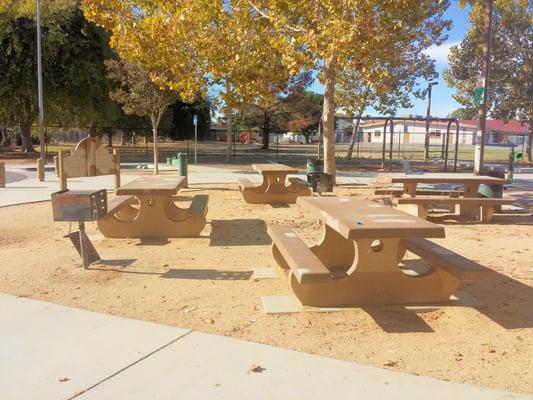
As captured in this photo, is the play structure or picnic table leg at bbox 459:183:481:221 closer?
the play structure

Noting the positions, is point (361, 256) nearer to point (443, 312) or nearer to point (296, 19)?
point (443, 312)

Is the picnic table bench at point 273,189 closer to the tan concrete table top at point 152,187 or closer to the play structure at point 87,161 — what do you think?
the play structure at point 87,161

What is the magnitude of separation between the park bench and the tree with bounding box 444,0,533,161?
75.3 feet

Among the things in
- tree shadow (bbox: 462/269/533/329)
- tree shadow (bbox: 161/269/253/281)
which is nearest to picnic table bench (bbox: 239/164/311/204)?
tree shadow (bbox: 161/269/253/281)

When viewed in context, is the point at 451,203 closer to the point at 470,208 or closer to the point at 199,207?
the point at 470,208

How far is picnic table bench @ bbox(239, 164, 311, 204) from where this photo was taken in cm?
1117

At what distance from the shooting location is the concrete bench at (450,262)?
4121 mm

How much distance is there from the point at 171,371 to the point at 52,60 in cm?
2681

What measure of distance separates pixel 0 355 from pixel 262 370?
1.76 m

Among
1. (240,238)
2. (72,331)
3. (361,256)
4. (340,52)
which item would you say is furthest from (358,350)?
(340,52)

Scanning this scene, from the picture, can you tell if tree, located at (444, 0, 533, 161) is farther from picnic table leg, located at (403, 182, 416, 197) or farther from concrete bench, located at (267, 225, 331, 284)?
concrete bench, located at (267, 225, 331, 284)

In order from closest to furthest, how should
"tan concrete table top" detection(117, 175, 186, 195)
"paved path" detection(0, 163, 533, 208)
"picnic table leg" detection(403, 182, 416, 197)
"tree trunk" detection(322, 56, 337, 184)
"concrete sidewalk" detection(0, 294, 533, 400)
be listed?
"concrete sidewalk" detection(0, 294, 533, 400) → "tan concrete table top" detection(117, 175, 186, 195) → "picnic table leg" detection(403, 182, 416, 197) → "paved path" detection(0, 163, 533, 208) → "tree trunk" detection(322, 56, 337, 184)

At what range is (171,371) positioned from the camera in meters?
3.27

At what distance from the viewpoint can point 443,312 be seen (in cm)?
448
